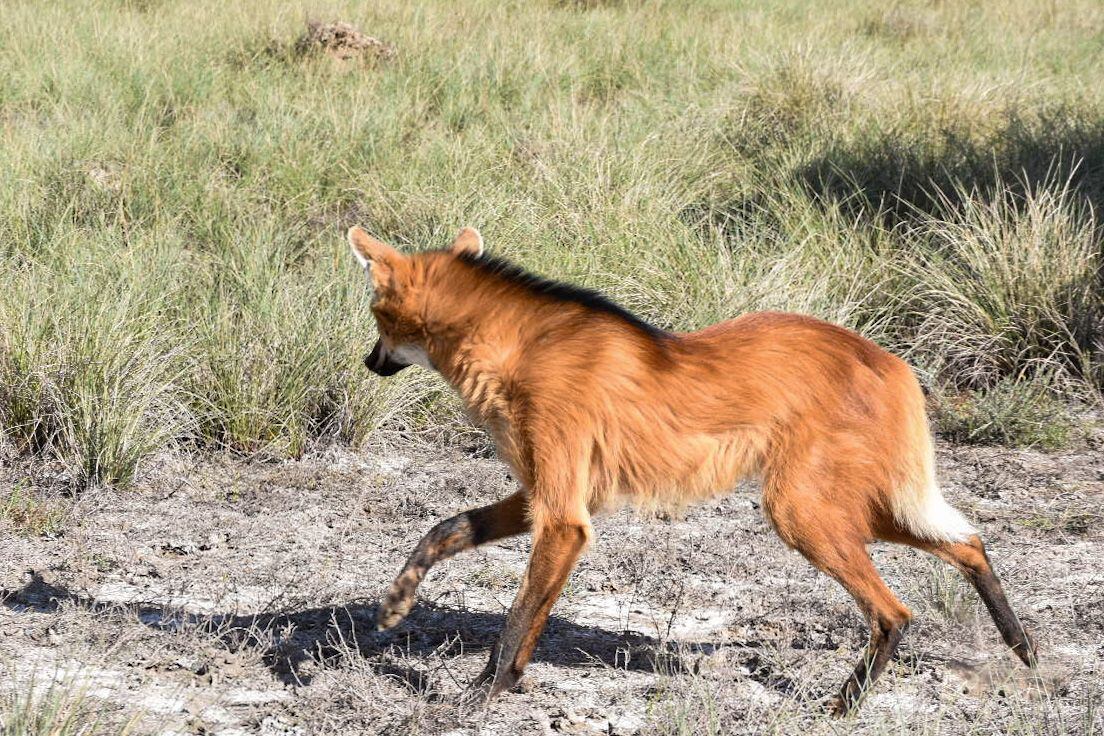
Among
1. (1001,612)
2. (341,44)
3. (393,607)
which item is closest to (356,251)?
(393,607)

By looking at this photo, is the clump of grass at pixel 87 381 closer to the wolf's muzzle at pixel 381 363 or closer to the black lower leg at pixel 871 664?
the wolf's muzzle at pixel 381 363

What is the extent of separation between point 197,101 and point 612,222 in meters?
3.56

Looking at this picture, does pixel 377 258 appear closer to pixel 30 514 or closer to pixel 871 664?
pixel 871 664

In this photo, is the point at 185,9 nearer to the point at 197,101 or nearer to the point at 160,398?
the point at 197,101

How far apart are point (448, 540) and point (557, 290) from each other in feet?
2.35

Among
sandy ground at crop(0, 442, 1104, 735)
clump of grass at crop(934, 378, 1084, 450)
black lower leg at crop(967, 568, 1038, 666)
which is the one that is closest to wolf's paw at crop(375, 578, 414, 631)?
sandy ground at crop(0, 442, 1104, 735)

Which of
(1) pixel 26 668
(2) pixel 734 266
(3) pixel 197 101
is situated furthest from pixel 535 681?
(3) pixel 197 101

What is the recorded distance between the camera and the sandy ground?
304 centimetres

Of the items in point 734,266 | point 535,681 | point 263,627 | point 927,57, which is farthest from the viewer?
point 927,57

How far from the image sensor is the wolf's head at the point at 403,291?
327 centimetres

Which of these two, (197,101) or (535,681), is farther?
(197,101)

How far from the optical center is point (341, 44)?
31.9 feet

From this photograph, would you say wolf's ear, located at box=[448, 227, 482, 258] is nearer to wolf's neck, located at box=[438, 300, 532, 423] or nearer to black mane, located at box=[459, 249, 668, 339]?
black mane, located at box=[459, 249, 668, 339]

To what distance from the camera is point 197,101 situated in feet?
27.5
